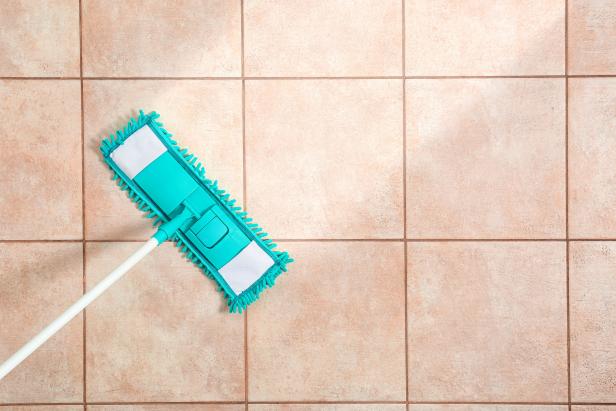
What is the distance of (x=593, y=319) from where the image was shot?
1.14m

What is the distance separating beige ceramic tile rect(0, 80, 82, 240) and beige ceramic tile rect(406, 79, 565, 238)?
0.77 m

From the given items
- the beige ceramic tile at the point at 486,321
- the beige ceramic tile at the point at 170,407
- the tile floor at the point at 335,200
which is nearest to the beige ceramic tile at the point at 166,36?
the tile floor at the point at 335,200

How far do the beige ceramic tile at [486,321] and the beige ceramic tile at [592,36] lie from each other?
0.41 m

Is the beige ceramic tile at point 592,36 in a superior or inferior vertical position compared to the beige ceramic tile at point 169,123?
superior

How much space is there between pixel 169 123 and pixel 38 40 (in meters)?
0.35

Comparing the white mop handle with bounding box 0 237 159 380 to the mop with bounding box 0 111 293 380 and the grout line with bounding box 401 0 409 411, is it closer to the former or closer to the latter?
the mop with bounding box 0 111 293 380

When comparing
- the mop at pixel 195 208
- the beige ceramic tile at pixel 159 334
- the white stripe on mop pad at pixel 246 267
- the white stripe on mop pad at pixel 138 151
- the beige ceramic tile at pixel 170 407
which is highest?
the white stripe on mop pad at pixel 138 151

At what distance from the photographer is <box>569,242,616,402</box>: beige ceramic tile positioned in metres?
1.14

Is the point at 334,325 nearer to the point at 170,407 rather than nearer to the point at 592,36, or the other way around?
the point at 170,407

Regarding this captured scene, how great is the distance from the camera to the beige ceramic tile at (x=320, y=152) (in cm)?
113

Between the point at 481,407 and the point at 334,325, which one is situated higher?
the point at 334,325

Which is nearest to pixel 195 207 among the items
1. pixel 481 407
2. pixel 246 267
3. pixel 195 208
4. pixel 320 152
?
pixel 195 208

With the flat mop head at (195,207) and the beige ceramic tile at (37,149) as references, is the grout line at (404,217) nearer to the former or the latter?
the flat mop head at (195,207)

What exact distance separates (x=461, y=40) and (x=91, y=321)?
3.46 feet
